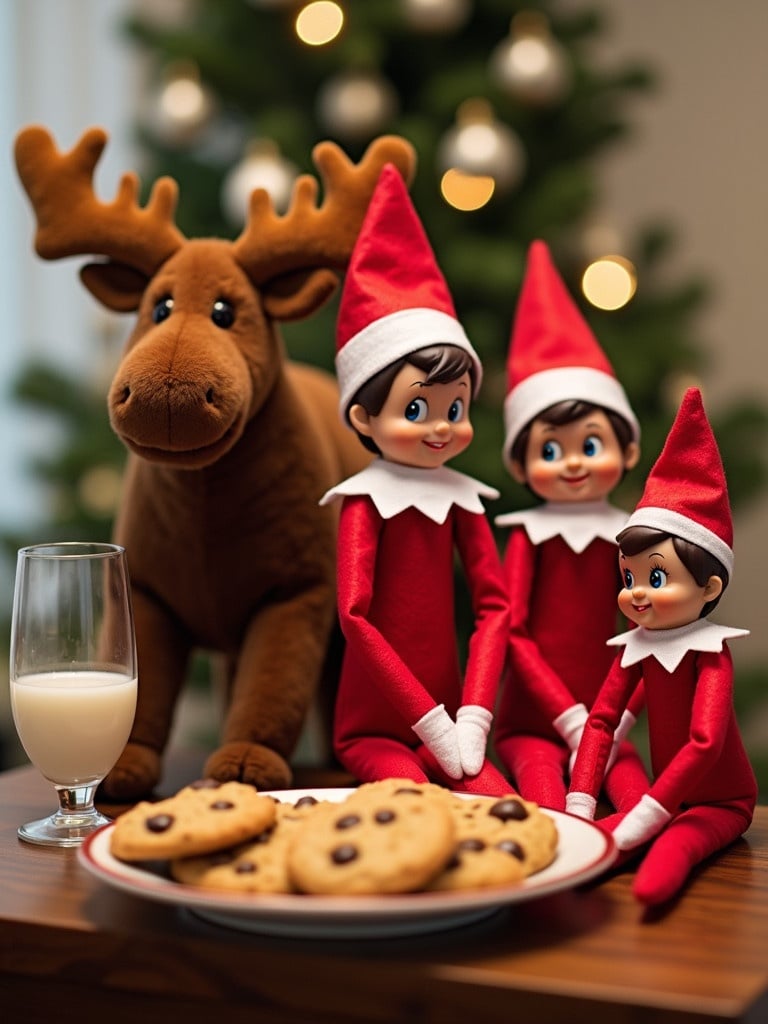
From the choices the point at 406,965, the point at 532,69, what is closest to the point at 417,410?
the point at 406,965

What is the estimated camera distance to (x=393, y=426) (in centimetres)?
97

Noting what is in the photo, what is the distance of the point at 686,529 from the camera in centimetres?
85

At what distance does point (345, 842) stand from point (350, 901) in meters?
0.04

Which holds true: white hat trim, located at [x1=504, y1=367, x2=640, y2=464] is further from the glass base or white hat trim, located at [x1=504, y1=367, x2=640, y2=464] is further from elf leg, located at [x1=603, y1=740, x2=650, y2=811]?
the glass base

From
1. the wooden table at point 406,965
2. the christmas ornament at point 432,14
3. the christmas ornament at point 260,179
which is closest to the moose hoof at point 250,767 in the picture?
the wooden table at point 406,965

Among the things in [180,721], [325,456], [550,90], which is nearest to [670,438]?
[325,456]

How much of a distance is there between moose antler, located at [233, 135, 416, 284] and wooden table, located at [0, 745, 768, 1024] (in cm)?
53

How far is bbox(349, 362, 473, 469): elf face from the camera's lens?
0.97m

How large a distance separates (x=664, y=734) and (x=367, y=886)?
309 millimetres

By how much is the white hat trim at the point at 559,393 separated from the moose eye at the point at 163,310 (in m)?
0.29

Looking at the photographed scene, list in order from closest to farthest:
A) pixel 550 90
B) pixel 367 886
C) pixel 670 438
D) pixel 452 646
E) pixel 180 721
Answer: pixel 367 886 < pixel 670 438 < pixel 452 646 < pixel 550 90 < pixel 180 721

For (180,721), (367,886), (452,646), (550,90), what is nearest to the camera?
(367,886)

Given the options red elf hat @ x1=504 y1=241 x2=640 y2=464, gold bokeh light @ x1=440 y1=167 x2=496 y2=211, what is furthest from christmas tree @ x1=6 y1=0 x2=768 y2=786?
red elf hat @ x1=504 y1=241 x2=640 y2=464

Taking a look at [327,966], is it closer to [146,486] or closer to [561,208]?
[146,486]
